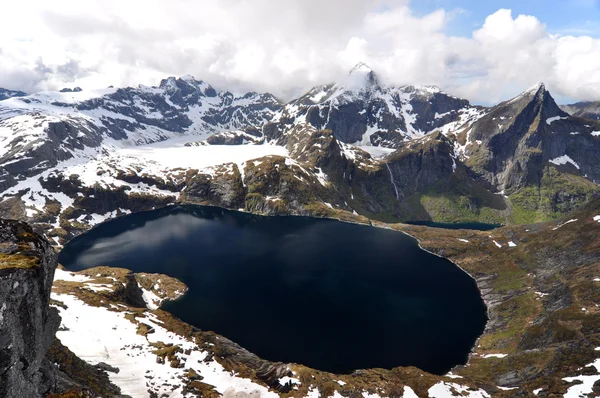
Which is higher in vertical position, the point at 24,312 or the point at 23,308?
the point at 23,308

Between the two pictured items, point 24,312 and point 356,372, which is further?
point 356,372

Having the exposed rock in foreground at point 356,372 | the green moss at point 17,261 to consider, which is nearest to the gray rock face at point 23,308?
the green moss at point 17,261

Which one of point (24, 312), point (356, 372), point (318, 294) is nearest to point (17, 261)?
point (24, 312)

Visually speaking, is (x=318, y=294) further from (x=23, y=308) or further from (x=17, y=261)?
(x=17, y=261)

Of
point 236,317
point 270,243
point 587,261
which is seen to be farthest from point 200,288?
point 587,261

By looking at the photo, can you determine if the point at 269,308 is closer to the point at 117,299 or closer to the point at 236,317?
the point at 236,317

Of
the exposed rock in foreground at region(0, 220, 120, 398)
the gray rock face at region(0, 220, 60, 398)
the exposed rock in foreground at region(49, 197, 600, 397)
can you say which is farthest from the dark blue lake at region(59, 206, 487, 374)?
the gray rock face at region(0, 220, 60, 398)

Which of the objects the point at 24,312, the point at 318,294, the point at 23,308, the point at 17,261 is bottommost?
the point at 318,294
